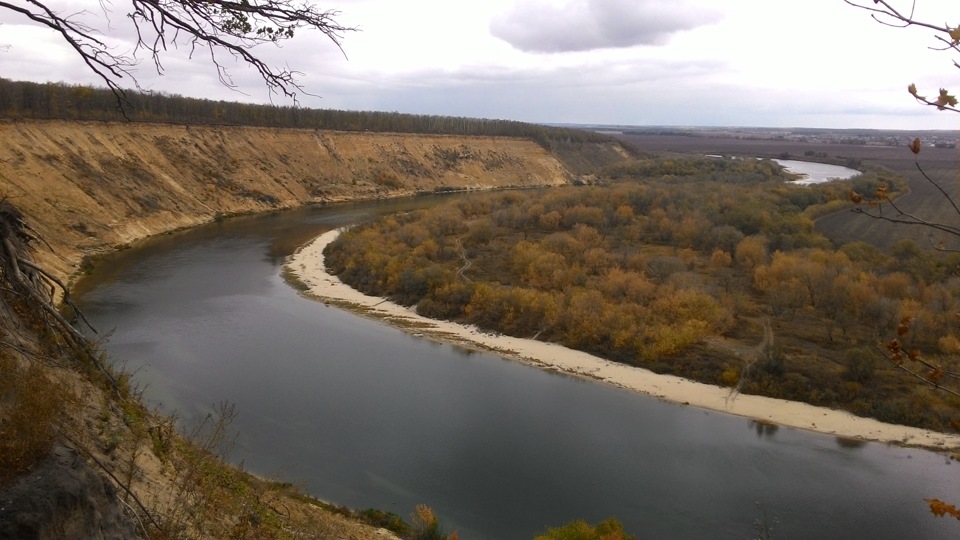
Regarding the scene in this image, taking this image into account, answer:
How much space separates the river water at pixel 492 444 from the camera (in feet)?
34.2

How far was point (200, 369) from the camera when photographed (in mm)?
15320

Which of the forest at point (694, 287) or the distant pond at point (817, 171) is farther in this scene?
the distant pond at point (817, 171)

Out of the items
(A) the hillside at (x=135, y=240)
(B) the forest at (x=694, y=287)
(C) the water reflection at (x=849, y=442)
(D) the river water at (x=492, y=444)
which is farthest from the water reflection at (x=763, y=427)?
(A) the hillside at (x=135, y=240)

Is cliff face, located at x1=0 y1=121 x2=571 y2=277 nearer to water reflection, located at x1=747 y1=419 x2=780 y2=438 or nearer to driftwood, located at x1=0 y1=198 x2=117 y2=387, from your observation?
driftwood, located at x1=0 y1=198 x2=117 y2=387

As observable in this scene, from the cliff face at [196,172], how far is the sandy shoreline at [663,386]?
1114cm

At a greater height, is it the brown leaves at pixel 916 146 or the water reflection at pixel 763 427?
the brown leaves at pixel 916 146

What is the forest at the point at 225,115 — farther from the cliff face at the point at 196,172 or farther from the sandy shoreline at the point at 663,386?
the sandy shoreline at the point at 663,386

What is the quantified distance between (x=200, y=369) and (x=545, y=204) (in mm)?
20707

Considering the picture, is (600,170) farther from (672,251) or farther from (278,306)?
(278,306)

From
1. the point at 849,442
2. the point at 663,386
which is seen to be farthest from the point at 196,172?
the point at 849,442

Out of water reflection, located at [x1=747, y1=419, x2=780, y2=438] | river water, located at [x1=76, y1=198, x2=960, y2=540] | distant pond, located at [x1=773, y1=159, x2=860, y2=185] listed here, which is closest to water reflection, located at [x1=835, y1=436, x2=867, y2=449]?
river water, located at [x1=76, y1=198, x2=960, y2=540]

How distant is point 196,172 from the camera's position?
3828cm

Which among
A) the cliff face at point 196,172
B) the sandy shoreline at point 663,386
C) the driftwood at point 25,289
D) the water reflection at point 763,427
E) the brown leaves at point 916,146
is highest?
the brown leaves at point 916,146

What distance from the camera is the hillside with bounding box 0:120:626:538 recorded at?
400cm
